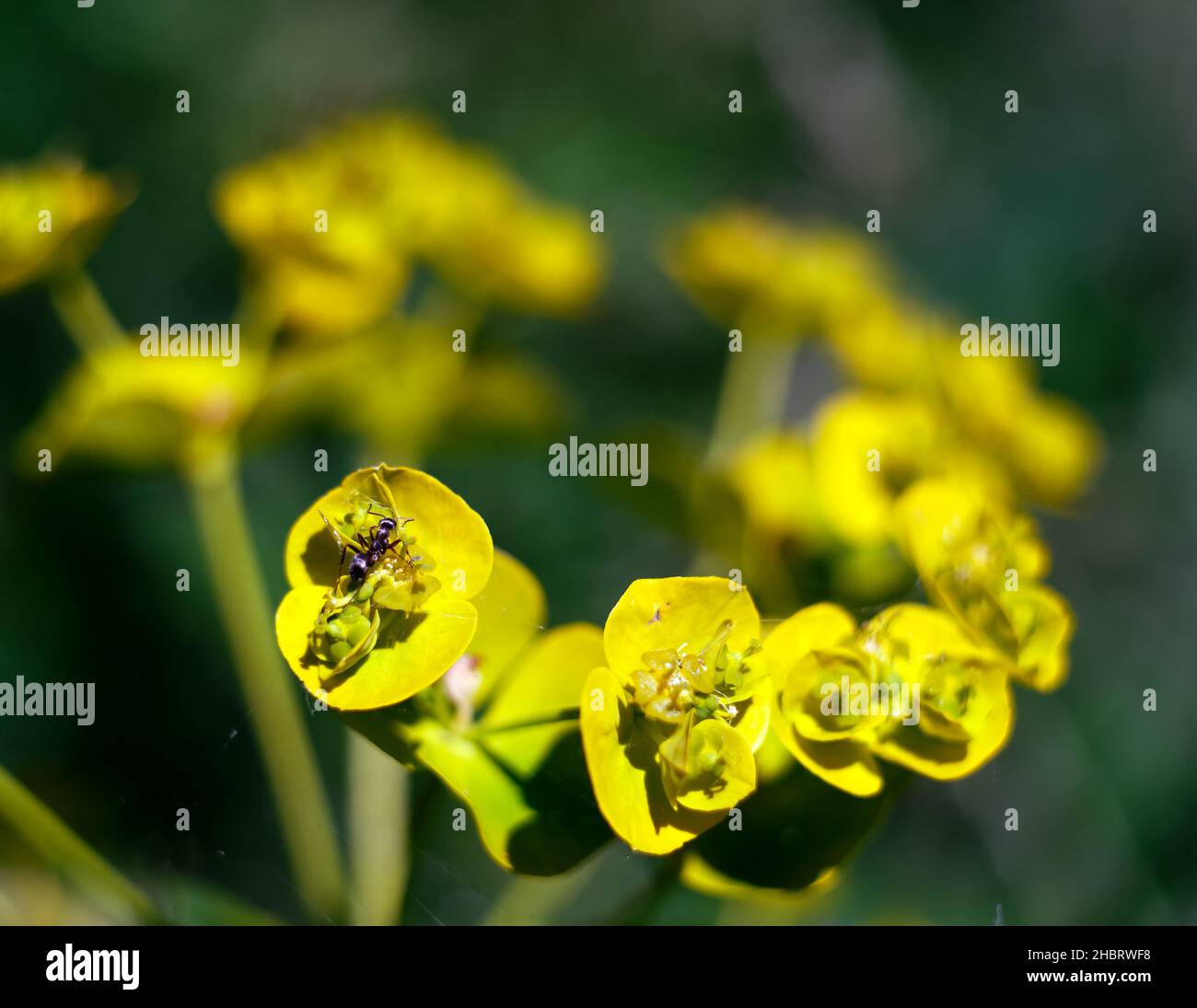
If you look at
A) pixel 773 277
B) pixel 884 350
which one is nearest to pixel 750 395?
pixel 773 277

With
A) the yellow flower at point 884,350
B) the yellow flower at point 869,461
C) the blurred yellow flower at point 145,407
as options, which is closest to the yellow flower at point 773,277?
the yellow flower at point 884,350

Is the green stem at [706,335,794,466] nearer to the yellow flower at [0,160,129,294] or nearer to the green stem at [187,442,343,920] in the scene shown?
the green stem at [187,442,343,920]

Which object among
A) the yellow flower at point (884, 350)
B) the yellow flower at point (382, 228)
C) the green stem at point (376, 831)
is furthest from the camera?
the yellow flower at point (884, 350)

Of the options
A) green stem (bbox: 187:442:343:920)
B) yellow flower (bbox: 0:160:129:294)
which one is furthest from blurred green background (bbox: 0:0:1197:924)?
yellow flower (bbox: 0:160:129:294)

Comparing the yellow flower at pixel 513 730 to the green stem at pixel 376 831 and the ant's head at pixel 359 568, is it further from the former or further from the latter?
the green stem at pixel 376 831

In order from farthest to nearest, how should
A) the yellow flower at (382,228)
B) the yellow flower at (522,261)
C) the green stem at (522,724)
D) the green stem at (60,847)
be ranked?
the yellow flower at (522,261) < the yellow flower at (382,228) < the green stem at (60,847) < the green stem at (522,724)
